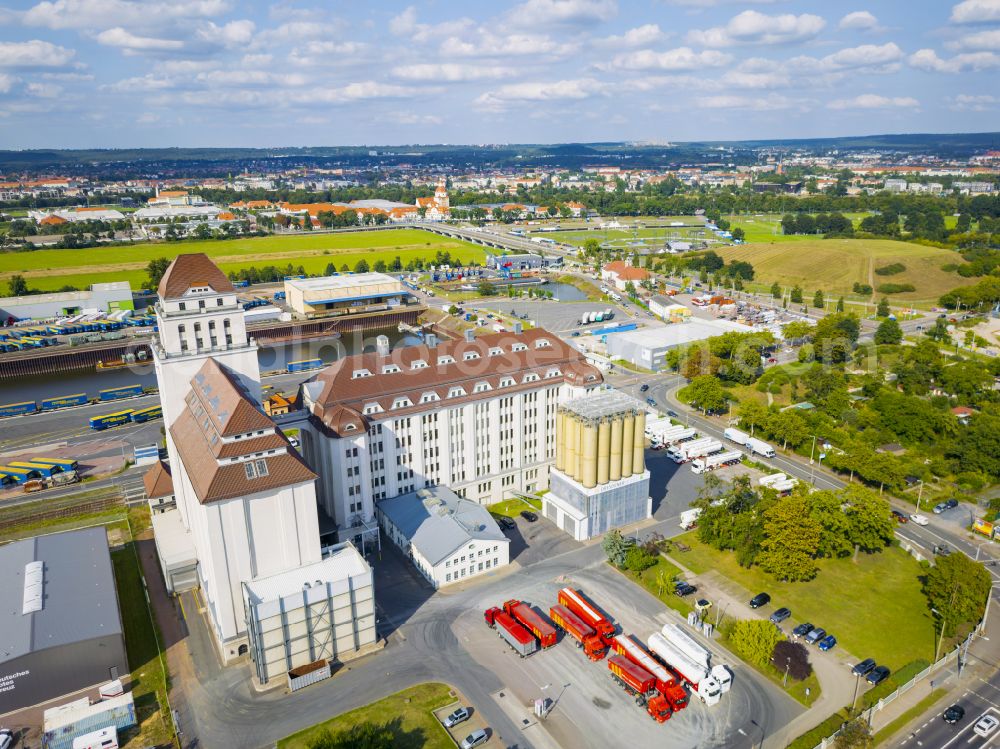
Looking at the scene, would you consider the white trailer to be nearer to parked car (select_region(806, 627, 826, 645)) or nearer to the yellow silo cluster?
the yellow silo cluster

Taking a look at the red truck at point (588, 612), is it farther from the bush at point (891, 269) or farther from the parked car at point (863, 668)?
the bush at point (891, 269)

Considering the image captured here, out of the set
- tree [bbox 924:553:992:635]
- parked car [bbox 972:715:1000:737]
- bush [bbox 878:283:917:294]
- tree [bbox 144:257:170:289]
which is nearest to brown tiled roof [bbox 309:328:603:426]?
tree [bbox 924:553:992:635]

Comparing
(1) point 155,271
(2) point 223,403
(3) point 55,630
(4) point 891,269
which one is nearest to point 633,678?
(2) point 223,403

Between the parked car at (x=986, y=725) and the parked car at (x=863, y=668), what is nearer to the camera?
the parked car at (x=986, y=725)

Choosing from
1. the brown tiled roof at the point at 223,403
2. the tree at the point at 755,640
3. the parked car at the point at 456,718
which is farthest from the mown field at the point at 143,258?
the tree at the point at 755,640

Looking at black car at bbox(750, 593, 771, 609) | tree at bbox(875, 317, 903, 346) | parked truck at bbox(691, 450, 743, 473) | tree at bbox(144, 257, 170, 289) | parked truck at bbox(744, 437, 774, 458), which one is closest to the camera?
black car at bbox(750, 593, 771, 609)

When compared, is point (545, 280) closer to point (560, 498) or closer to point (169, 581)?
point (560, 498)
